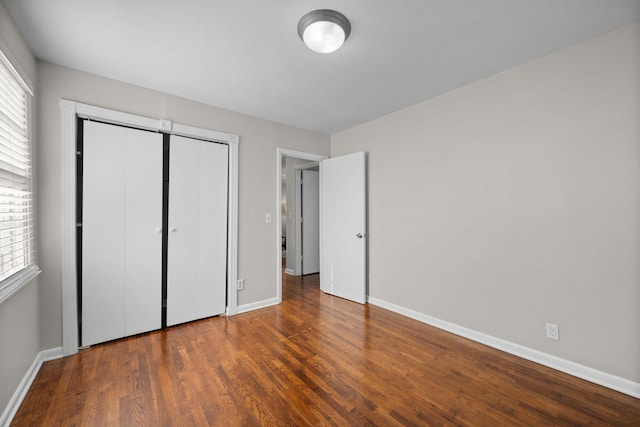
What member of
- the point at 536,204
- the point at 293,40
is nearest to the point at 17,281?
the point at 293,40

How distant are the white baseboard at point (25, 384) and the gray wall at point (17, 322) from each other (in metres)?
0.04

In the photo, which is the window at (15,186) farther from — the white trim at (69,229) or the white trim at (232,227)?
the white trim at (232,227)

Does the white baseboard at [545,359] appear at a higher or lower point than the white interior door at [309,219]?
lower

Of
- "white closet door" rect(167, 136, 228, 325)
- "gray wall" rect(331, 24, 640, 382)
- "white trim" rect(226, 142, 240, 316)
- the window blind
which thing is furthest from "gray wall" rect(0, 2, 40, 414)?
"gray wall" rect(331, 24, 640, 382)

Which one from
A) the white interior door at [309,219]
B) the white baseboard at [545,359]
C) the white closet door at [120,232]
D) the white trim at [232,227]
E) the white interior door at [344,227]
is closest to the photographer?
the white baseboard at [545,359]

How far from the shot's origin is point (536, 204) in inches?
87.7

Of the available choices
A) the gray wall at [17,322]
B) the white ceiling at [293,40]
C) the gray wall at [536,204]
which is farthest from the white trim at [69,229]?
the gray wall at [536,204]

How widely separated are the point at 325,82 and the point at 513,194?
1.98 metres

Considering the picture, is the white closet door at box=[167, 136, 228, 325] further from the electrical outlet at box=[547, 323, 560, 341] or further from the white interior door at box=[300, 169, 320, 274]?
the electrical outlet at box=[547, 323, 560, 341]

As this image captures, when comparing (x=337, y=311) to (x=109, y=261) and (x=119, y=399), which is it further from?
(x=109, y=261)

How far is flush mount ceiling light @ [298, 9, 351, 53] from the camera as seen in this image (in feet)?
5.53

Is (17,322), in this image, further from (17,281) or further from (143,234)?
(143,234)

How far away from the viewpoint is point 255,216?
343 centimetres

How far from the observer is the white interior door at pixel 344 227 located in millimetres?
3658
